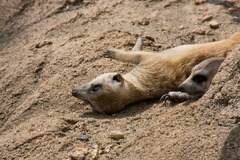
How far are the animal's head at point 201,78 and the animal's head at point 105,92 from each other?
0.64 m

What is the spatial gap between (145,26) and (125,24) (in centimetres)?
20

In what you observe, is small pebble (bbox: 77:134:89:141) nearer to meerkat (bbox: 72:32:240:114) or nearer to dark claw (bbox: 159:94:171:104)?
meerkat (bbox: 72:32:240:114)

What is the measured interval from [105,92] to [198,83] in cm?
83

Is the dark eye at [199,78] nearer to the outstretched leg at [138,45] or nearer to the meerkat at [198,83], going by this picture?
the meerkat at [198,83]

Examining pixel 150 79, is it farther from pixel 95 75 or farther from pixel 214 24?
pixel 214 24

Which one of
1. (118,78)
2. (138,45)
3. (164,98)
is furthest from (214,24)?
(164,98)

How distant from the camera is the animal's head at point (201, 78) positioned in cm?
452

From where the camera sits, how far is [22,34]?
6.30m

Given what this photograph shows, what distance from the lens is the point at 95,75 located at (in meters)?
5.27

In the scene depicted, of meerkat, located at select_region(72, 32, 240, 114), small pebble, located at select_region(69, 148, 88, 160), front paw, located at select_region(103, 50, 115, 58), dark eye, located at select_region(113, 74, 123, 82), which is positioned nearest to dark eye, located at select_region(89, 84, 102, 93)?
meerkat, located at select_region(72, 32, 240, 114)

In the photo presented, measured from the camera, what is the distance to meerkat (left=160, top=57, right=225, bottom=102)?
4.52 m

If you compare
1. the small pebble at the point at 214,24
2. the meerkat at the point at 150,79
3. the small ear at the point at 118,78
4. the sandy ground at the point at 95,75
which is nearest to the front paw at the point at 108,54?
the sandy ground at the point at 95,75

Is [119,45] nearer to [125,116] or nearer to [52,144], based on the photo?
[125,116]

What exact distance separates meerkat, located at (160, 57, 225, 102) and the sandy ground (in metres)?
0.10
